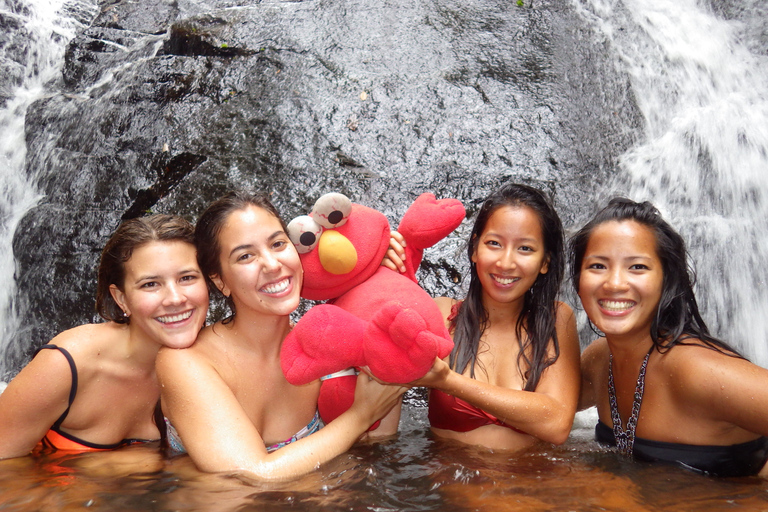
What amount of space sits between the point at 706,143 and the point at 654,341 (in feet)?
9.94

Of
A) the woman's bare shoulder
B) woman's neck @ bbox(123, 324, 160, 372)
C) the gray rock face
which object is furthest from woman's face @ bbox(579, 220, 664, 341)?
the woman's bare shoulder

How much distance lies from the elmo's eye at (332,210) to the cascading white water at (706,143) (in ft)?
9.73

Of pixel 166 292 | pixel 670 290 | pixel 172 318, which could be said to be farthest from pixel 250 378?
pixel 670 290

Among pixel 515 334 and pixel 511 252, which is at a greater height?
pixel 511 252

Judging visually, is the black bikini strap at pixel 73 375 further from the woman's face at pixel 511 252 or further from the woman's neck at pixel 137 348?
the woman's face at pixel 511 252

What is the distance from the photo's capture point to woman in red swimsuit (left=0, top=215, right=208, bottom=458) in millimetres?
3176

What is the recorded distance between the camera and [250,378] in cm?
325

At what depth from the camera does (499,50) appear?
6.04 m

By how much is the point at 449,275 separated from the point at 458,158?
1.09m

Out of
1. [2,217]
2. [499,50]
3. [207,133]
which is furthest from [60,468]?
[499,50]

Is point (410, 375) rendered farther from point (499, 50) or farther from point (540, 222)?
point (499, 50)

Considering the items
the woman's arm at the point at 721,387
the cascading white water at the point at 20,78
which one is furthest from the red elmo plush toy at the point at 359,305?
the cascading white water at the point at 20,78

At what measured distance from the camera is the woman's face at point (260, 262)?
3066 mm

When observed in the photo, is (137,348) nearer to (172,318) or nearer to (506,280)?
(172,318)
